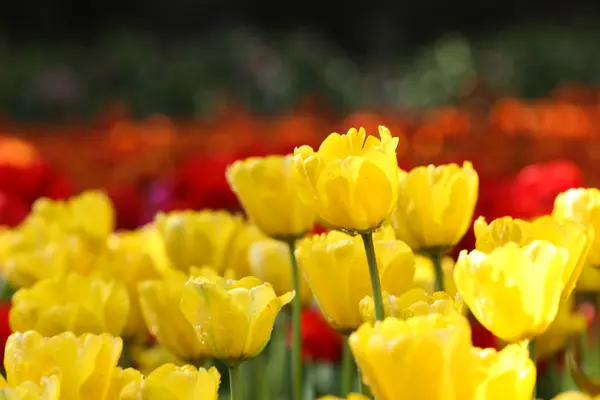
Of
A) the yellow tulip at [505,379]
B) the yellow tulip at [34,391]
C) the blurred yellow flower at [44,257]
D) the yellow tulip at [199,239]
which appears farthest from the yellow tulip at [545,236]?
the blurred yellow flower at [44,257]

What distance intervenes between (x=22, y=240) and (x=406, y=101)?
6.00 m

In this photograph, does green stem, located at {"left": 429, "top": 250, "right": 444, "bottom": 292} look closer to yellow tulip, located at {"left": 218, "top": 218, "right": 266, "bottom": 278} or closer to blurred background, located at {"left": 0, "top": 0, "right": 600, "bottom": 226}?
yellow tulip, located at {"left": 218, "top": 218, "right": 266, "bottom": 278}

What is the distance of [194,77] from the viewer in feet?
21.5

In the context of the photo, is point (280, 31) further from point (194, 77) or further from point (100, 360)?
point (100, 360)

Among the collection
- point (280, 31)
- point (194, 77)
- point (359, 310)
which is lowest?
point (280, 31)

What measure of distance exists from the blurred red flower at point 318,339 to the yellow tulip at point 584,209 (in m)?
0.50

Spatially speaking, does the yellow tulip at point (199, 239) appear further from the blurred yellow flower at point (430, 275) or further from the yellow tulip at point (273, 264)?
the blurred yellow flower at point (430, 275)

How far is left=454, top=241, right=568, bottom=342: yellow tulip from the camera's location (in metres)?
0.51

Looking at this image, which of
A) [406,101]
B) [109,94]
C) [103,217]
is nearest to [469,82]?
[406,101]

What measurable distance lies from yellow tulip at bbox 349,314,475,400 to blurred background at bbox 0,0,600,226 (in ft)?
2.82

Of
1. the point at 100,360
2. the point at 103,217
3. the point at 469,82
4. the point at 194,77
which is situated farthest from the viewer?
the point at 194,77

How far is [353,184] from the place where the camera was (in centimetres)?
57

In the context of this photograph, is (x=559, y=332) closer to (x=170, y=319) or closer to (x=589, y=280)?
(x=589, y=280)

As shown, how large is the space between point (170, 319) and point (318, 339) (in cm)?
48
